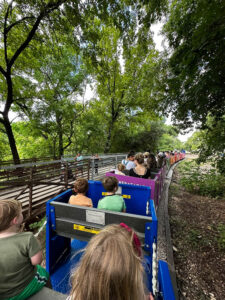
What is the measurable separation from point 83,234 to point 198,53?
179 inches

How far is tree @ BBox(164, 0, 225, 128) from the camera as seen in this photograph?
7.81 feet

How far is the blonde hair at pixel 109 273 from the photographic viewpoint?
1.91 feet

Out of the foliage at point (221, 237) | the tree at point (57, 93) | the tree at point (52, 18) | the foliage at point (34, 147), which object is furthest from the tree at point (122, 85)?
the foliage at point (221, 237)

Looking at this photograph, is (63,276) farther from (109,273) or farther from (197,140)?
(197,140)

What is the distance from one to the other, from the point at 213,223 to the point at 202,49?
15.3ft

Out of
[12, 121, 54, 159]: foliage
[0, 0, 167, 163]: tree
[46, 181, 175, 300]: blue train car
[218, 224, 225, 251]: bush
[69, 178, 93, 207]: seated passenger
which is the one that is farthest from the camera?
[12, 121, 54, 159]: foliage

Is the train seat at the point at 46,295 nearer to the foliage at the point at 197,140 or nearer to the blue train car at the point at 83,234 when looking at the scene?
the blue train car at the point at 83,234

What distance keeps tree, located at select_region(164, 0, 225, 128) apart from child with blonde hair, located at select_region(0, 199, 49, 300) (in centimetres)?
442

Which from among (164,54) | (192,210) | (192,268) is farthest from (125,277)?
(164,54)

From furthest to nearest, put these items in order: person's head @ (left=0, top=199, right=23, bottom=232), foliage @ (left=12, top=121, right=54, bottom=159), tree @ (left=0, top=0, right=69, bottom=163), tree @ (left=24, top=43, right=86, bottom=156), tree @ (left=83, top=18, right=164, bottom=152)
Result: foliage @ (left=12, top=121, right=54, bottom=159)
tree @ (left=83, top=18, right=164, bottom=152)
tree @ (left=24, top=43, right=86, bottom=156)
tree @ (left=0, top=0, right=69, bottom=163)
person's head @ (left=0, top=199, right=23, bottom=232)

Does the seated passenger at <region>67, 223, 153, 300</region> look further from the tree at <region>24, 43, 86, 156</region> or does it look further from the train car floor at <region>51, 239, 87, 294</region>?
the tree at <region>24, 43, 86, 156</region>

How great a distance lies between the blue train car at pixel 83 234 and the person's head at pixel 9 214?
47 centimetres

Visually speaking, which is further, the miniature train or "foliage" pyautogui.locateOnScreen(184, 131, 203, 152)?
"foliage" pyautogui.locateOnScreen(184, 131, 203, 152)

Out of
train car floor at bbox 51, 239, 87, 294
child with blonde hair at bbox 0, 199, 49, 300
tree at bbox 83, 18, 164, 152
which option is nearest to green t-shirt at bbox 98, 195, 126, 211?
train car floor at bbox 51, 239, 87, 294
